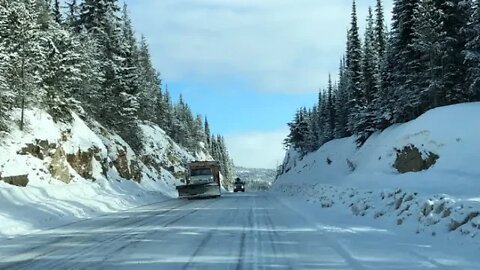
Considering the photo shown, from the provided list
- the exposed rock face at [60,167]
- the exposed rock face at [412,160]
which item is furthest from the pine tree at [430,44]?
the exposed rock face at [60,167]

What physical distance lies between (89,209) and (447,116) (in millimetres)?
17150

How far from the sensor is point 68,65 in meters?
31.0

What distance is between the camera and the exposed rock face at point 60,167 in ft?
→ 89.3

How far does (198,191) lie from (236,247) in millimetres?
27240

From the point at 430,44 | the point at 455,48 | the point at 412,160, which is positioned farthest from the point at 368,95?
the point at 412,160

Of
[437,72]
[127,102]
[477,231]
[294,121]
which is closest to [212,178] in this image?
[127,102]

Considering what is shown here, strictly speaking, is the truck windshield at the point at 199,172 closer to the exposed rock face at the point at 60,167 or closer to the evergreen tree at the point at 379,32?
the exposed rock face at the point at 60,167

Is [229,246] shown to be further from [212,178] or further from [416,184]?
[212,178]

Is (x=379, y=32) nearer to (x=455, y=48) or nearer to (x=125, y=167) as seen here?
(x=455, y=48)

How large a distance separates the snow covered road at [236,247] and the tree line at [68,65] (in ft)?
40.4

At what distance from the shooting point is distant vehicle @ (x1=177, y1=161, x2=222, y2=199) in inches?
1485

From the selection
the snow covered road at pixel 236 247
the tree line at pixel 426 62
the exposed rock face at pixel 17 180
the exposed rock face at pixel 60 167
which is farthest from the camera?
the tree line at pixel 426 62

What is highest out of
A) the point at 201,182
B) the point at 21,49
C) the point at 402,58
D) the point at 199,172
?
the point at 402,58

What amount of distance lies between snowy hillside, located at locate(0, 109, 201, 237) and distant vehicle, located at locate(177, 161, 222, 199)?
2.72 meters
